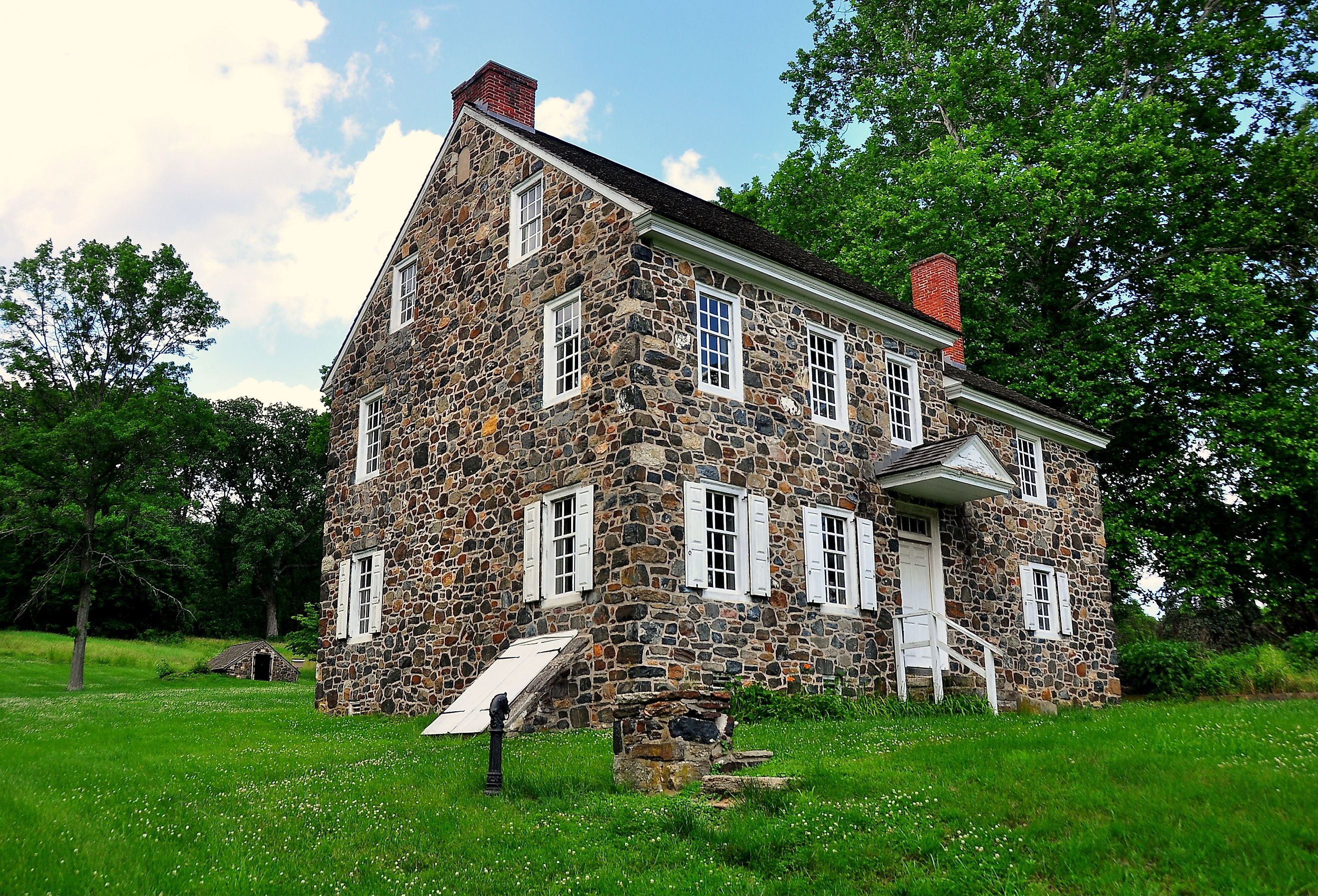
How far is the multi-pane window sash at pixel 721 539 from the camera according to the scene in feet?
45.7

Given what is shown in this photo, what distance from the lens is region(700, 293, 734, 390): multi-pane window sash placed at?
1473 cm

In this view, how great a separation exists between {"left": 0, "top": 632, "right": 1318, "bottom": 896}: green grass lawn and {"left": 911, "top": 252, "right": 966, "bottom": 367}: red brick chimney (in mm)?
13980

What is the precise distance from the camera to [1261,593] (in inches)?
974

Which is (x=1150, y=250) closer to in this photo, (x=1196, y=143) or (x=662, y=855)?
(x=1196, y=143)

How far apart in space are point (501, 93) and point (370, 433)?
751cm

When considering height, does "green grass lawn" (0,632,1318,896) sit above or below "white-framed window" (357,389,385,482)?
below

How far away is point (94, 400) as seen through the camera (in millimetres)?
29734

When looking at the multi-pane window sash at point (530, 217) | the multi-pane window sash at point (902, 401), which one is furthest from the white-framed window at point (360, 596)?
the multi-pane window sash at point (902, 401)

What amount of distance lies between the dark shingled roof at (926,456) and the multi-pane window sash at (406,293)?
9.84m

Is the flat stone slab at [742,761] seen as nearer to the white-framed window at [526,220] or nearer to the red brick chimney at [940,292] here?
the white-framed window at [526,220]

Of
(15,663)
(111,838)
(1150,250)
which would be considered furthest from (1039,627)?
(15,663)

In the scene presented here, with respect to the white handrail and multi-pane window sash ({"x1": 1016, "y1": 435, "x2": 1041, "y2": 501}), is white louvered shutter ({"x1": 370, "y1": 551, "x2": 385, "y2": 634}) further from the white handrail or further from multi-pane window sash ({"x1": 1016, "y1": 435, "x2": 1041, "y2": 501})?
multi-pane window sash ({"x1": 1016, "y1": 435, "x2": 1041, "y2": 501})

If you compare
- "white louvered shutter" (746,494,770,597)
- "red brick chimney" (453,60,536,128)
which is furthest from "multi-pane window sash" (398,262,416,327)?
"white louvered shutter" (746,494,770,597)

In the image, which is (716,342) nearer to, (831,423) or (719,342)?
(719,342)
